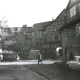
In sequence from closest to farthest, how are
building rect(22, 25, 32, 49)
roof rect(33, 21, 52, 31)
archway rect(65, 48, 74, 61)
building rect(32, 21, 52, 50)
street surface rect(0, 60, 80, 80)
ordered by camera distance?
street surface rect(0, 60, 80, 80) → archway rect(65, 48, 74, 61) → building rect(32, 21, 52, 50) → roof rect(33, 21, 52, 31) → building rect(22, 25, 32, 49)

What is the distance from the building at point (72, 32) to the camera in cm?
3058

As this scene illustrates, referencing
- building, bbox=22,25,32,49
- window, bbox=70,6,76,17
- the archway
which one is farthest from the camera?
building, bbox=22,25,32,49

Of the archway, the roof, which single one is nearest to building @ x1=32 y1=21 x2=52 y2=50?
the roof

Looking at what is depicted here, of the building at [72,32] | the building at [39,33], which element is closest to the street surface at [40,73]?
the building at [72,32]

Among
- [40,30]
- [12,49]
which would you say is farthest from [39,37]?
[12,49]

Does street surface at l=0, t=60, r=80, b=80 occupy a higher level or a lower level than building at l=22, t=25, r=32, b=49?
lower

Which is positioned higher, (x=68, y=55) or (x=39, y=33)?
(x=39, y=33)

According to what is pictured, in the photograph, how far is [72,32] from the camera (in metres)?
32.5

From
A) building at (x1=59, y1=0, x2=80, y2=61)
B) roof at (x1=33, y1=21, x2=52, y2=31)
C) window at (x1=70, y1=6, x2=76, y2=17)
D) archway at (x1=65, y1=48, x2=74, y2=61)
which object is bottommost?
archway at (x1=65, y1=48, x2=74, y2=61)

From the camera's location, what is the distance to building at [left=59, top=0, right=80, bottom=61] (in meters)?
30.6

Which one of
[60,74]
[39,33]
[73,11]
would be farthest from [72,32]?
[39,33]

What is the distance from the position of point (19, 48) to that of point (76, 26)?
35335mm

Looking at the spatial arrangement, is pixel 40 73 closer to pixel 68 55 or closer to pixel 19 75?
pixel 19 75

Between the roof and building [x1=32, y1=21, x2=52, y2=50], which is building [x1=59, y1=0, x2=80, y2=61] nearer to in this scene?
building [x1=32, y1=21, x2=52, y2=50]
